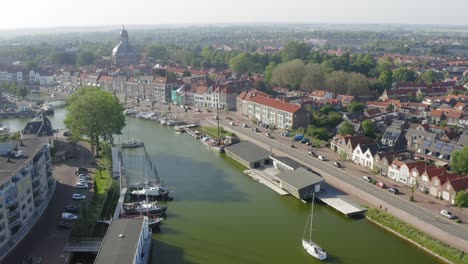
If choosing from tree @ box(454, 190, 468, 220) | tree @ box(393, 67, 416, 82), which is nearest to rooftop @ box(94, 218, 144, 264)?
tree @ box(454, 190, 468, 220)

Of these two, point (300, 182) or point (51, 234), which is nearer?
point (51, 234)

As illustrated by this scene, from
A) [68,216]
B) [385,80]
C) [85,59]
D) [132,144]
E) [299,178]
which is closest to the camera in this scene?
[68,216]

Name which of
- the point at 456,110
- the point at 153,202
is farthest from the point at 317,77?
the point at 153,202

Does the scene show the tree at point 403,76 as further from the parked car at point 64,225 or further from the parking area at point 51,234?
the parked car at point 64,225

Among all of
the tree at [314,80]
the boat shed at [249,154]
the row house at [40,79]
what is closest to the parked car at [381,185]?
the boat shed at [249,154]

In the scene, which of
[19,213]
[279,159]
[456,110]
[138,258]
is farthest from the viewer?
[456,110]

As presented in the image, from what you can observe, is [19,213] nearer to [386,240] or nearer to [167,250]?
[167,250]

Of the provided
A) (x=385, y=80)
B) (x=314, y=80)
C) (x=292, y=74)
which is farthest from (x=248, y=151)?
(x=385, y=80)

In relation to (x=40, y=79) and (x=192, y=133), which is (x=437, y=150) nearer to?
(x=192, y=133)
